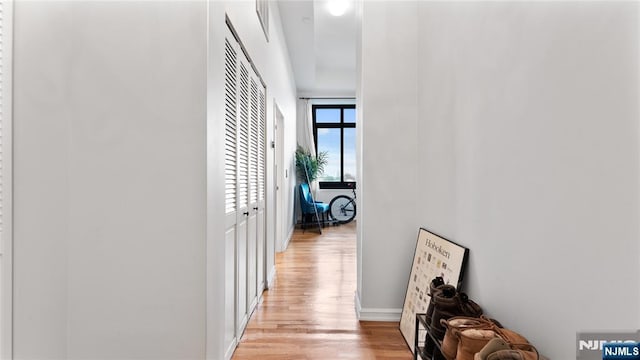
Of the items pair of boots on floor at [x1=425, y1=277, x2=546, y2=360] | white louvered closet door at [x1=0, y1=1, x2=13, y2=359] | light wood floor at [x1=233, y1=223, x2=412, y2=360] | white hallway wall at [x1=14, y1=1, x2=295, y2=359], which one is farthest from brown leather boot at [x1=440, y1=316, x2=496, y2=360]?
white louvered closet door at [x1=0, y1=1, x2=13, y2=359]

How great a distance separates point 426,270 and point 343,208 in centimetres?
570

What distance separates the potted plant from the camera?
278 inches

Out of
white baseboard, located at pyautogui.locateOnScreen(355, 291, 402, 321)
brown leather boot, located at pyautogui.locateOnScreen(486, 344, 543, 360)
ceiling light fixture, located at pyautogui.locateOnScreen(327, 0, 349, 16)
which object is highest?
ceiling light fixture, located at pyautogui.locateOnScreen(327, 0, 349, 16)

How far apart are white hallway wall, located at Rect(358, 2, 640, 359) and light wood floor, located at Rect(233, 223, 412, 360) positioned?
77 centimetres

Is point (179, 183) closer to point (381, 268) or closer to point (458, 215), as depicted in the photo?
point (458, 215)

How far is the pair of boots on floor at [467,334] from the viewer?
1.04 metres

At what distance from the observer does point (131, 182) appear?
4.98ft

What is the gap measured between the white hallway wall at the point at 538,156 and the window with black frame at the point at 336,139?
18.4ft

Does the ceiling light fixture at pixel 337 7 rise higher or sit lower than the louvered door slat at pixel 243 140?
higher

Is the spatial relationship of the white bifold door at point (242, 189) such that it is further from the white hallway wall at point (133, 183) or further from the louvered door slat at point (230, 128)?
the white hallway wall at point (133, 183)

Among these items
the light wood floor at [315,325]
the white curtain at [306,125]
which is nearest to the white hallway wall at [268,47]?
the light wood floor at [315,325]

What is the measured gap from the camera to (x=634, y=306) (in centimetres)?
83

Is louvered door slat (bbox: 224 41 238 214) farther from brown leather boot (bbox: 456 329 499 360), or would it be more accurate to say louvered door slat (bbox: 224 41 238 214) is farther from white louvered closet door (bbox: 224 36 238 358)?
brown leather boot (bbox: 456 329 499 360)

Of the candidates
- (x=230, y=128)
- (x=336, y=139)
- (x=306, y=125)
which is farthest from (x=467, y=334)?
(x=336, y=139)
